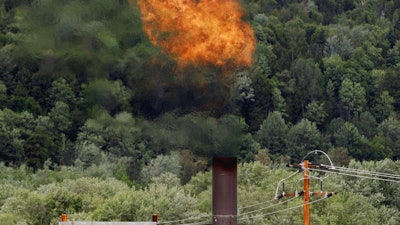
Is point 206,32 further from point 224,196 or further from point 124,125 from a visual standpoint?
point 124,125

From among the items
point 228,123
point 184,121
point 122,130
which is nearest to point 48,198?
point 122,130

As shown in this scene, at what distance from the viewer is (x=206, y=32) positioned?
103 m

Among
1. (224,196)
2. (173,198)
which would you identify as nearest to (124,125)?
(173,198)

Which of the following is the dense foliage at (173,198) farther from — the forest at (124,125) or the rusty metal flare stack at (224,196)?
the rusty metal flare stack at (224,196)

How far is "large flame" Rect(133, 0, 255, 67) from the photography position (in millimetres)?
103062

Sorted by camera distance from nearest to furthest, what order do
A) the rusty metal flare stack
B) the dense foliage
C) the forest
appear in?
1. the rusty metal flare stack
2. the forest
3. the dense foliage

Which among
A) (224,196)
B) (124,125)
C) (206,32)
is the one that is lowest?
(224,196)

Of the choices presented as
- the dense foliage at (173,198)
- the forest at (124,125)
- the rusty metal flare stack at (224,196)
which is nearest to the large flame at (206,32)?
the forest at (124,125)

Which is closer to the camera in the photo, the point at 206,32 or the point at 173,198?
the point at 206,32

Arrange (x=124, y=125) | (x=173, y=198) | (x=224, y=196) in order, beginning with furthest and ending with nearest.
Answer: (x=173, y=198) < (x=124, y=125) < (x=224, y=196)

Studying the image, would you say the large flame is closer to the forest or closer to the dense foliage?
the forest

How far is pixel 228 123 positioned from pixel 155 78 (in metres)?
19.5

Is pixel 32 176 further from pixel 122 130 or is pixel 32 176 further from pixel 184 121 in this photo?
pixel 184 121

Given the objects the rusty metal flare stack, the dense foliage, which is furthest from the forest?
the rusty metal flare stack
